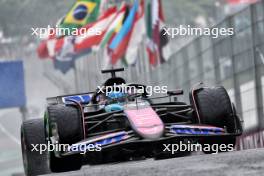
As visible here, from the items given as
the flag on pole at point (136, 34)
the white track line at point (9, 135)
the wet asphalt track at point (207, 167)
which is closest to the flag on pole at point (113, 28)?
the flag on pole at point (136, 34)

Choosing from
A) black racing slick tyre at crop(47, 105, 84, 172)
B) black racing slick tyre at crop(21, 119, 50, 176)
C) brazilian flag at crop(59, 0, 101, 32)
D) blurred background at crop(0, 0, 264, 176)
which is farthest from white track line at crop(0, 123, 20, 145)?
black racing slick tyre at crop(47, 105, 84, 172)

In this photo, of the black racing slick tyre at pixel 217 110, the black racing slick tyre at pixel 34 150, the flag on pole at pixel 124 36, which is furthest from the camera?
the flag on pole at pixel 124 36

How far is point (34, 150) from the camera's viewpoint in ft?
36.6

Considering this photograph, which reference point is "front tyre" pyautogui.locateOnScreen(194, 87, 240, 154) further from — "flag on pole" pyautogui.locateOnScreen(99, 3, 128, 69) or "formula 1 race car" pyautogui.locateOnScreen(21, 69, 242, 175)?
"flag on pole" pyautogui.locateOnScreen(99, 3, 128, 69)

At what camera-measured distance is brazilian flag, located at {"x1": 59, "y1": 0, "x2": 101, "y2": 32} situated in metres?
25.3

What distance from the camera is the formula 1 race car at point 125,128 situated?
31.4ft

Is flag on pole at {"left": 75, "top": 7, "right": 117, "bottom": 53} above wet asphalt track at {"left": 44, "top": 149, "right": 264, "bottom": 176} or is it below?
above

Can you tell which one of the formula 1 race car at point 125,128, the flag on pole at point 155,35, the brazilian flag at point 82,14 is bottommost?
the formula 1 race car at point 125,128

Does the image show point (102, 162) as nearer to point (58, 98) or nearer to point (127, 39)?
point (58, 98)

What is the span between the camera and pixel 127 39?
74.2 feet

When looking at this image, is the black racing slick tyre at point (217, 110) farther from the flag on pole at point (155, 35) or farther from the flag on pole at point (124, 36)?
the flag on pole at point (124, 36)

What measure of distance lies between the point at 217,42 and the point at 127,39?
19.1ft

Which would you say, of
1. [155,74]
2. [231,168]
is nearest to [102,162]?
[231,168]

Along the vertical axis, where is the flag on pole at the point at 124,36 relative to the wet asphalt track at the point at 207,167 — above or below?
above
